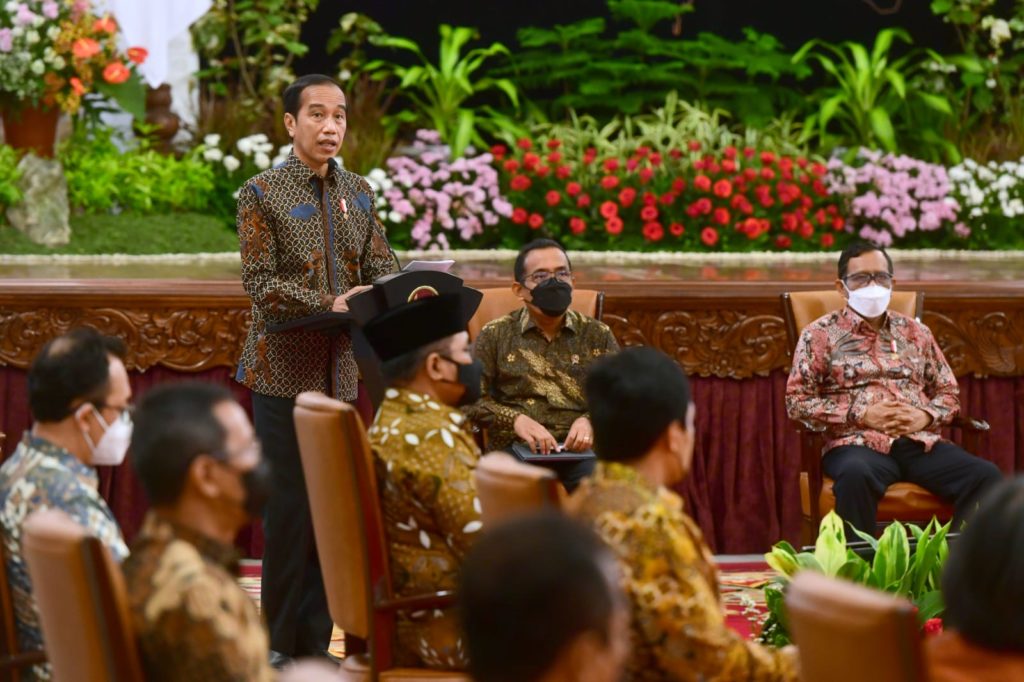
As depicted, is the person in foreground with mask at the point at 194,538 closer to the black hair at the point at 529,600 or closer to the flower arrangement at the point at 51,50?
the black hair at the point at 529,600

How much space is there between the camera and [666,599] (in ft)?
7.06

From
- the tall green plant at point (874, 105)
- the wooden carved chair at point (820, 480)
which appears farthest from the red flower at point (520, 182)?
the wooden carved chair at point (820, 480)

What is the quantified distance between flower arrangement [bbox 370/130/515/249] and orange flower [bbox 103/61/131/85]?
1.20 m

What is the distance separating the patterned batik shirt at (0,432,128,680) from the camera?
2.36 meters

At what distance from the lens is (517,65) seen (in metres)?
8.60

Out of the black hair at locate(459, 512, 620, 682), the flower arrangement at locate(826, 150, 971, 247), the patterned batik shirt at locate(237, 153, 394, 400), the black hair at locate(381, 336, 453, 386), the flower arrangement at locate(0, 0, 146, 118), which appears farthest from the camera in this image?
the flower arrangement at locate(826, 150, 971, 247)

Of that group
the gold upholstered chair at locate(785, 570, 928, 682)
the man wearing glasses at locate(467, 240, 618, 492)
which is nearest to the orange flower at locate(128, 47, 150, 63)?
the man wearing glasses at locate(467, 240, 618, 492)

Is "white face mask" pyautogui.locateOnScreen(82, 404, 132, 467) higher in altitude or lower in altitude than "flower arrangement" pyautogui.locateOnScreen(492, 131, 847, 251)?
lower

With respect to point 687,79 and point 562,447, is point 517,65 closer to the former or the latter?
point 687,79

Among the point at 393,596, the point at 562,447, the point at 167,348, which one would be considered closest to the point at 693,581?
the point at 393,596

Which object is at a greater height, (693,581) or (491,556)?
(491,556)

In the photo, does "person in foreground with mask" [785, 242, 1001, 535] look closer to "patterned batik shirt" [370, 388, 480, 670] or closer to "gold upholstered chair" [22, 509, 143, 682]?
"patterned batik shirt" [370, 388, 480, 670]

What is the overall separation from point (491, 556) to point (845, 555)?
2.04 meters

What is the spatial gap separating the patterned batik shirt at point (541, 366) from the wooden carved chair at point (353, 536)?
1.51 m
